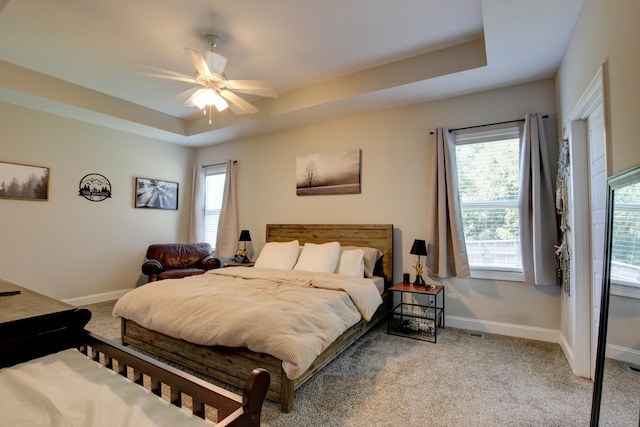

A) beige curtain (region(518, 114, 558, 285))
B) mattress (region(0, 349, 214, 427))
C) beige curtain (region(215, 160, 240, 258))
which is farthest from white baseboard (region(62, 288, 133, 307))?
beige curtain (region(518, 114, 558, 285))

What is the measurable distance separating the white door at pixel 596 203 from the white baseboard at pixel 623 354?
739 millimetres

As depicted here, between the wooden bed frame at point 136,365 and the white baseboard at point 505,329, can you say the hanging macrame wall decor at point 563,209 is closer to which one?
the white baseboard at point 505,329

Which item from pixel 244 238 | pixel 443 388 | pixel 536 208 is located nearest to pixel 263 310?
pixel 443 388

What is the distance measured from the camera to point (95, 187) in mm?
4641

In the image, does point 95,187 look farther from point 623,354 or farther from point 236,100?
point 623,354

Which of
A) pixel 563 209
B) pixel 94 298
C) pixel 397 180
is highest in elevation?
pixel 397 180

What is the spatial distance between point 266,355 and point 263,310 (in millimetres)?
297

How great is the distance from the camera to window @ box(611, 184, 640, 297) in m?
1.34

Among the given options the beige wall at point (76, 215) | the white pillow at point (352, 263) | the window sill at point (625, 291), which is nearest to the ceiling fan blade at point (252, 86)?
the white pillow at point (352, 263)

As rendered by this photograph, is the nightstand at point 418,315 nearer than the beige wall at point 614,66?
No

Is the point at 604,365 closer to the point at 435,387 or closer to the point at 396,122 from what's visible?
the point at 435,387

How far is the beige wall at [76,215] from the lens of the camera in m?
3.92

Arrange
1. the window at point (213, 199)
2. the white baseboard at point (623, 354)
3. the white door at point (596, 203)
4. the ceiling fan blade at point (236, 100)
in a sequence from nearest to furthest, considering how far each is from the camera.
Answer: the white baseboard at point (623, 354) → the white door at point (596, 203) → the ceiling fan blade at point (236, 100) → the window at point (213, 199)

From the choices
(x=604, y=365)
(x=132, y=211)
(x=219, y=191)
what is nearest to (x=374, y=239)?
(x=604, y=365)
